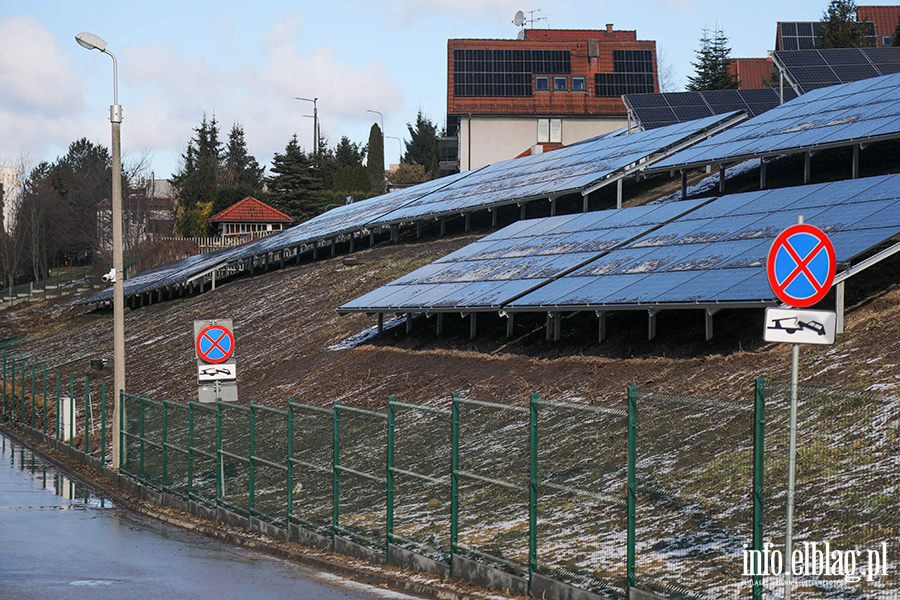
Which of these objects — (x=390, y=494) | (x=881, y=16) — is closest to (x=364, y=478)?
(x=390, y=494)

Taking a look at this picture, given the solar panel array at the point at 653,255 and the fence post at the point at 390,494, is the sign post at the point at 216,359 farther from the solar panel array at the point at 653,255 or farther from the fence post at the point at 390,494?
the fence post at the point at 390,494

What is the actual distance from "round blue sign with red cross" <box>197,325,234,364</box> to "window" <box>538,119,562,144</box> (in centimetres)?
5470

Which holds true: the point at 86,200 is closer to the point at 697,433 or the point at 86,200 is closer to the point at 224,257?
the point at 224,257

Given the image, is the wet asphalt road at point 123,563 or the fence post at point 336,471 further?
the fence post at point 336,471

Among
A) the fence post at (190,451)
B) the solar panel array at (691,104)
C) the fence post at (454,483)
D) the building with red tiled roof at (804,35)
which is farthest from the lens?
the building with red tiled roof at (804,35)

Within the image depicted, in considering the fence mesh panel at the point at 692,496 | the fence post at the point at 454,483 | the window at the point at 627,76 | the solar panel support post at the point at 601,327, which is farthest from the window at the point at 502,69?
the fence mesh panel at the point at 692,496

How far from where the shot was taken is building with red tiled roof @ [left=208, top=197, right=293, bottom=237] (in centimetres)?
8412

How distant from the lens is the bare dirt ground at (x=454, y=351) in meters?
15.0

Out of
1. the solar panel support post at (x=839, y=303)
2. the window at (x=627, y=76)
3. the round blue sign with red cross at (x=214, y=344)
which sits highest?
the window at (x=627, y=76)

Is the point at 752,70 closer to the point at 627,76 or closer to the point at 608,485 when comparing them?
the point at 627,76

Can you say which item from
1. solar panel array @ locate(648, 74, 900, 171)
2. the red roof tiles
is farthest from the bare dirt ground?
the red roof tiles

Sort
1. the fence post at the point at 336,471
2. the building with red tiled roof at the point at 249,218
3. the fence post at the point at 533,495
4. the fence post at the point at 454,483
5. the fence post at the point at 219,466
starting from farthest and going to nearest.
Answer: the building with red tiled roof at the point at 249,218 → the fence post at the point at 219,466 → the fence post at the point at 336,471 → the fence post at the point at 454,483 → the fence post at the point at 533,495

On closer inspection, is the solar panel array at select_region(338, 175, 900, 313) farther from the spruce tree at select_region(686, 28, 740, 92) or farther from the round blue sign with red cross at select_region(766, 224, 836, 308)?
the spruce tree at select_region(686, 28, 740, 92)

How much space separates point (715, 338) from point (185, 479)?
33.9ft
